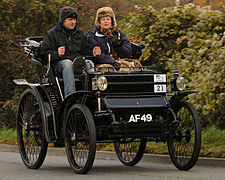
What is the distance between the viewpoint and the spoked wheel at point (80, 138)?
322 inches

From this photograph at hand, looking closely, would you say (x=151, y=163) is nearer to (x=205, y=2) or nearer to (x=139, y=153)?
(x=139, y=153)

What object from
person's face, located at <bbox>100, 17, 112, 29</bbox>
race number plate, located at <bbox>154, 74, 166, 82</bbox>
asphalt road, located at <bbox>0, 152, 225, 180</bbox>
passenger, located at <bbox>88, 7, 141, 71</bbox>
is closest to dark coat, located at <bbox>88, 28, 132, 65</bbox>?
passenger, located at <bbox>88, 7, 141, 71</bbox>

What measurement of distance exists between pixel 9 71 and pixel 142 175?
1078 cm

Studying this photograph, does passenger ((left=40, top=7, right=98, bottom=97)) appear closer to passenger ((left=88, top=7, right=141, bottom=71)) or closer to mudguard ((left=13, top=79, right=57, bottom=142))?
passenger ((left=88, top=7, right=141, bottom=71))

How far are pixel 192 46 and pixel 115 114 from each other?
5.57m

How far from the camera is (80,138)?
852cm

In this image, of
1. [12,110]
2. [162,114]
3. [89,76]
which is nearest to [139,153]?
[162,114]

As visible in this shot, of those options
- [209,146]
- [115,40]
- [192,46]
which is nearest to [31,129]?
[115,40]

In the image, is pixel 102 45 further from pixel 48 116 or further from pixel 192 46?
pixel 192 46

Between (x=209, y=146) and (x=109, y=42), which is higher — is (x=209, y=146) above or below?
below

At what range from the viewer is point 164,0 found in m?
30.5

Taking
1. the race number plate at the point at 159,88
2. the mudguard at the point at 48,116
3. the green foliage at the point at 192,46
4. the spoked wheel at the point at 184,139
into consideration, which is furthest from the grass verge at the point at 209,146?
the mudguard at the point at 48,116

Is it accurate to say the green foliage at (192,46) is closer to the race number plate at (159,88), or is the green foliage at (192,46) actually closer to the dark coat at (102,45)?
the dark coat at (102,45)

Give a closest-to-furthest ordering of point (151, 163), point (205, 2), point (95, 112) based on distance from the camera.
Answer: point (95, 112) → point (151, 163) → point (205, 2)
